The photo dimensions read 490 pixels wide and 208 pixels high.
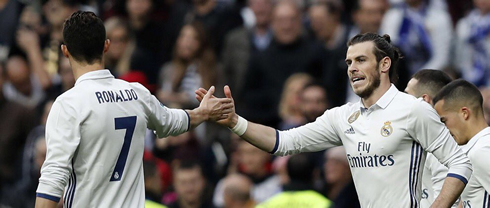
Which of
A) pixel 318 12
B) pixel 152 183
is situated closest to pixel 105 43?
pixel 152 183

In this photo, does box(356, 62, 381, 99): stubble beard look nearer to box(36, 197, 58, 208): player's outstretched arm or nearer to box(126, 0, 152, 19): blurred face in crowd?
box(36, 197, 58, 208): player's outstretched arm

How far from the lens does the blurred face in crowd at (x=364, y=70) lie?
781 centimetres

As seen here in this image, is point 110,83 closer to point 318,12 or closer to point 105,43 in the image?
point 105,43

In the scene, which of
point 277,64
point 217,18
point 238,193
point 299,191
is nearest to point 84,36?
point 299,191

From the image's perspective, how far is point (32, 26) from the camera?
16.8m

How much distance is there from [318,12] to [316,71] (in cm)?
80

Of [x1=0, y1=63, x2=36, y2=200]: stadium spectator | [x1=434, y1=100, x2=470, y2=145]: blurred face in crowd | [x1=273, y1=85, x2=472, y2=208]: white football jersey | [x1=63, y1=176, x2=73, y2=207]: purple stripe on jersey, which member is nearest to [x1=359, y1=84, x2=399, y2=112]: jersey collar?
[x1=273, y1=85, x2=472, y2=208]: white football jersey

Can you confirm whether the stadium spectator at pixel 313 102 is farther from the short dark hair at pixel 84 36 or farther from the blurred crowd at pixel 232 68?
the short dark hair at pixel 84 36

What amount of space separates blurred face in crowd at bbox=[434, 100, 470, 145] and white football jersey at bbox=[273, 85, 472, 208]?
0.39 m

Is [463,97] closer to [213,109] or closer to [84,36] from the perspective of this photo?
[213,109]

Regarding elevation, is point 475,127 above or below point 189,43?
below

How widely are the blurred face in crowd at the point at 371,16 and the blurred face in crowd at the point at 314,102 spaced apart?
3.27 ft

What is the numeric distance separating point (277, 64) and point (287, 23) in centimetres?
59

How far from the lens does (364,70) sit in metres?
7.80
